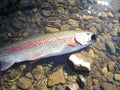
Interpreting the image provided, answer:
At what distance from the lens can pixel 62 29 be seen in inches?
212

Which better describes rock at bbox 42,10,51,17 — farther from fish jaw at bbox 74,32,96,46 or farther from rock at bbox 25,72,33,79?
rock at bbox 25,72,33,79

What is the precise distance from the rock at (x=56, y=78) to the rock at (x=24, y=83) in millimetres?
395

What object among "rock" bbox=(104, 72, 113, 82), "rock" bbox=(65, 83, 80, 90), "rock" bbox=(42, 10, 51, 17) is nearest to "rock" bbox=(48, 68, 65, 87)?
"rock" bbox=(65, 83, 80, 90)

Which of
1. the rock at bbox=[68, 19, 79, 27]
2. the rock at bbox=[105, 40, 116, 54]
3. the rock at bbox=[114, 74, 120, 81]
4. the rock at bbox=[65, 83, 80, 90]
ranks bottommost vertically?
the rock at bbox=[114, 74, 120, 81]

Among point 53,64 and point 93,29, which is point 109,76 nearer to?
point 53,64

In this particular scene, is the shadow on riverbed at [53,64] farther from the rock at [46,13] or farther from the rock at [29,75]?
the rock at [46,13]

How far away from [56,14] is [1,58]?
2.24 m

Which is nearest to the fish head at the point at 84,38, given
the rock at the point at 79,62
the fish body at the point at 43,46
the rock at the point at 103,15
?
the fish body at the point at 43,46

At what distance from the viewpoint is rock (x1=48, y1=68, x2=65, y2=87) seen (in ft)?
13.8

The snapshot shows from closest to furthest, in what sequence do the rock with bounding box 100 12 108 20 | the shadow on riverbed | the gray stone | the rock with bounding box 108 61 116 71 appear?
the shadow on riverbed < the gray stone < the rock with bounding box 108 61 116 71 < the rock with bounding box 100 12 108 20

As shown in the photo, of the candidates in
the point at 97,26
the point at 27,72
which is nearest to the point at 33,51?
the point at 27,72

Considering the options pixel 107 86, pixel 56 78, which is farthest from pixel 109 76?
pixel 56 78

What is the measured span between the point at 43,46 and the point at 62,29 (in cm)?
114

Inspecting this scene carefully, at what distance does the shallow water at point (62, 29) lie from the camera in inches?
169
